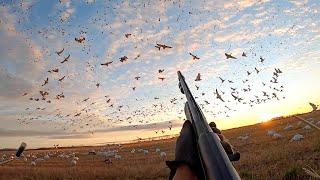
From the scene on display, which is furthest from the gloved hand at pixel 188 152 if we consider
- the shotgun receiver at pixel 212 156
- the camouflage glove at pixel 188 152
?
the shotgun receiver at pixel 212 156

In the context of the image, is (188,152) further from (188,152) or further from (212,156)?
(212,156)

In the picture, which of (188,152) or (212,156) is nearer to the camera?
(212,156)

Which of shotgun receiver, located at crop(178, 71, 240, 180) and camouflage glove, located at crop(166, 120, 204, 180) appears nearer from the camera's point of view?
shotgun receiver, located at crop(178, 71, 240, 180)

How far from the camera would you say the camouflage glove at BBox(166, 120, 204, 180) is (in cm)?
196

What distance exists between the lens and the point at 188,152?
1.99 m

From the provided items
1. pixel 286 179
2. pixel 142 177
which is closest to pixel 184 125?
pixel 286 179

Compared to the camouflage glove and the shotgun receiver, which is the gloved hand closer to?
the camouflage glove

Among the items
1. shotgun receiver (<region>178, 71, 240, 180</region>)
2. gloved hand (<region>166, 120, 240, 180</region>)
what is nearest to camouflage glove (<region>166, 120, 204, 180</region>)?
gloved hand (<region>166, 120, 240, 180</region>)

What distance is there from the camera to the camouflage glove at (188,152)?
196 centimetres

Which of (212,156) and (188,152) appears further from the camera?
(188,152)

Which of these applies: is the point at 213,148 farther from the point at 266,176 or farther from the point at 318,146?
the point at 318,146

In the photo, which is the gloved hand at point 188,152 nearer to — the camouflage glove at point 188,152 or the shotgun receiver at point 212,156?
the camouflage glove at point 188,152

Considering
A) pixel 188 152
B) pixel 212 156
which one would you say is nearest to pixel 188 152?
pixel 188 152

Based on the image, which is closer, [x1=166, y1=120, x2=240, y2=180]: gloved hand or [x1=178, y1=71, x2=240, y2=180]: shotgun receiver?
[x1=178, y1=71, x2=240, y2=180]: shotgun receiver
